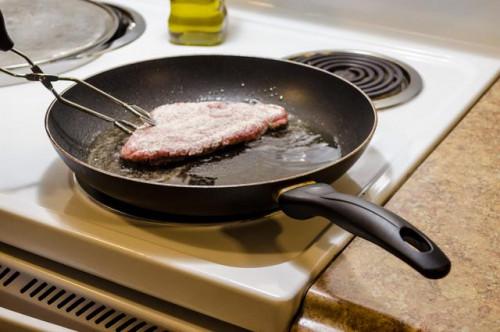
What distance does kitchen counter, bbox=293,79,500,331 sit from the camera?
476mm

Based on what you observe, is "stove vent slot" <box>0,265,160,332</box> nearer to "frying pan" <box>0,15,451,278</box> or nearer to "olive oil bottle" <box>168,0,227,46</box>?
"frying pan" <box>0,15,451,278</box>

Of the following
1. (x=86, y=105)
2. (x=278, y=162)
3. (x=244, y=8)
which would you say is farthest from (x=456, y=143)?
(x=244, y=8)

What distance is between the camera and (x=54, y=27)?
106 centimetres

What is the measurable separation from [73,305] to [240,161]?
0.21 metres

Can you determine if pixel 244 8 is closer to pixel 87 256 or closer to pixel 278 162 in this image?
pixel 278 162

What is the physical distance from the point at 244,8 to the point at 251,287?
761mm

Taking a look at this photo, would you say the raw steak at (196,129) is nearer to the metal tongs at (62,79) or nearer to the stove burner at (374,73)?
the metal tongs at (62,79)

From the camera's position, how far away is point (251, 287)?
0.50 meters

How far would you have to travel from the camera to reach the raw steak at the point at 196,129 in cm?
65

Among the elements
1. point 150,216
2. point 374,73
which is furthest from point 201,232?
point 374,73

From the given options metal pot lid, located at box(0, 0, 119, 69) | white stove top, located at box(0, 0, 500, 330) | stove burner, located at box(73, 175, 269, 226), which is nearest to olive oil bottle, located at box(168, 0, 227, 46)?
metal pot lid, located at box(0, 0, 119, 69)

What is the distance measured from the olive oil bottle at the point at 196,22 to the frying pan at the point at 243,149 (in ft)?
0.65

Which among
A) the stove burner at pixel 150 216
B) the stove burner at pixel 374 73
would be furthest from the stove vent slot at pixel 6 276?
the stove burner at pixel 374 73

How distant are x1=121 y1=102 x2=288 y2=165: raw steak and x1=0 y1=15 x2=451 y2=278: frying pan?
22 millimetres
